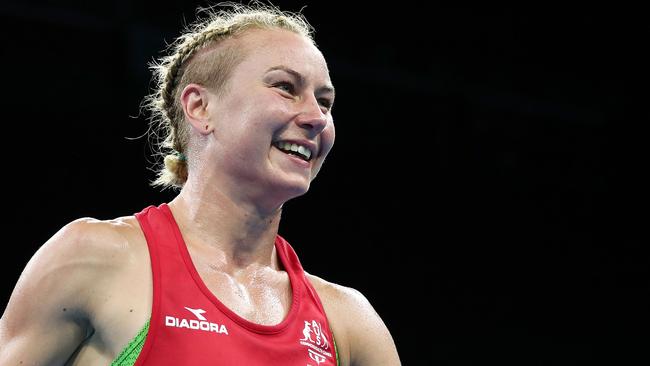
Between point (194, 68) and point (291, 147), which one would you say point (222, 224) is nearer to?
point (291, 147)

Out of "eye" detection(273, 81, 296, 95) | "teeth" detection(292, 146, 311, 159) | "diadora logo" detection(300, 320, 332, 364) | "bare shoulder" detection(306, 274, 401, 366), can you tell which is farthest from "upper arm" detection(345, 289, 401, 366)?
"eye" detection(273, 81, 296, 95)

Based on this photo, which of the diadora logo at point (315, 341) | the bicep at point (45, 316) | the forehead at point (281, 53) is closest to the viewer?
the bicep at point (45, 316)

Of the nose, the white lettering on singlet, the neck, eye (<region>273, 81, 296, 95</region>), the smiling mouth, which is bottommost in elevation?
the white lettering on singlet

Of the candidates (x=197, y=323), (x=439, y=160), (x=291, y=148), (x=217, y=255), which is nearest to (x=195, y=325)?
(x=197, y=323)

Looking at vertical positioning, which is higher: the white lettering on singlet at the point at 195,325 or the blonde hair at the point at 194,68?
the blonde hair at the point at 194,68

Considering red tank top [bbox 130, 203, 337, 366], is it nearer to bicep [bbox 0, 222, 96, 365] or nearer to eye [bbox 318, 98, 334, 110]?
bicep [bbox 0, 222, 96, 365]

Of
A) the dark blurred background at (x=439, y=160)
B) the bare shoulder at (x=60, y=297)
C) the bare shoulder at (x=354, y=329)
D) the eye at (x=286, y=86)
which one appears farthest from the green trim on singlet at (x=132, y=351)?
the dark blurred background at (x=439, y=160)

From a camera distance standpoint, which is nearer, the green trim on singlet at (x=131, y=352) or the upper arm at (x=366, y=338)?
the green trim on singlet at (x=131, y=352)

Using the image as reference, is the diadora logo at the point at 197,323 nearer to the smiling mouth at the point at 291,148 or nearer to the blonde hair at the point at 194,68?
the smiling mouth at the point at 291,148

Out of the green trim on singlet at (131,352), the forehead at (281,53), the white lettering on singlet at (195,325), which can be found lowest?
the green trim on singlet at (131,352)

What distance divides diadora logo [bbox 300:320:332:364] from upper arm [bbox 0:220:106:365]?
0.50 meters

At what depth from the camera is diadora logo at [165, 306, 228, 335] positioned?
1.75 m

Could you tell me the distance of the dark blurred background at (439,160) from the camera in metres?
5.22

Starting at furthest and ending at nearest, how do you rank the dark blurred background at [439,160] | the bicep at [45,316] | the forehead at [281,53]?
the dark blurred background at [439,160]
the forehead at [281,53]
the bicep at [45,316]
